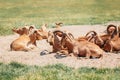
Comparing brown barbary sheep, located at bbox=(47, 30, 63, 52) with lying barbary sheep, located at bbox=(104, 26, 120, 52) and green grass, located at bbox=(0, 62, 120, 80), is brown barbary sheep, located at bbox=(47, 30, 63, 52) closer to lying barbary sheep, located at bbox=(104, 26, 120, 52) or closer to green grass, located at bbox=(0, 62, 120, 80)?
lying barbary sheep, located at bbox=(104, 26, 120, 52)

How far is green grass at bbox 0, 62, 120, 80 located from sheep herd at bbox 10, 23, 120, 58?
216cm

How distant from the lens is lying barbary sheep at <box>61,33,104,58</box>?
50.8 ft

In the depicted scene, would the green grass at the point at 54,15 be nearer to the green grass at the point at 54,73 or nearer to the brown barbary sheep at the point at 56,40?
the brown barbary sheep at the point at 56,40

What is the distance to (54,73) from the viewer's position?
495 inches

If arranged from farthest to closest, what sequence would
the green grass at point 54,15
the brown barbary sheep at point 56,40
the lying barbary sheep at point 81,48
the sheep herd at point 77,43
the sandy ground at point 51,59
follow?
the green grass at point 54,15 → the brown barbary sheep at point 56,40 → the sheep herd at point 77,43 → the lying barbary sheep at point 81,48 → the sandy ground at point 51,59

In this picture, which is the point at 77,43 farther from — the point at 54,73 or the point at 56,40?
the point at 54,73

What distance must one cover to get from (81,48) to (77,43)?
0.39 meters

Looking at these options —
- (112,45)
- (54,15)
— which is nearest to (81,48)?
(112,45)

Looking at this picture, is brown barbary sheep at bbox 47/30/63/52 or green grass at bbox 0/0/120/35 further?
green grass at bbox 0/0/120/35

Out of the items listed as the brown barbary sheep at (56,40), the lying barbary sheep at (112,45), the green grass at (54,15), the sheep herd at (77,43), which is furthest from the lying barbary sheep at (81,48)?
the green grass at (54,15)

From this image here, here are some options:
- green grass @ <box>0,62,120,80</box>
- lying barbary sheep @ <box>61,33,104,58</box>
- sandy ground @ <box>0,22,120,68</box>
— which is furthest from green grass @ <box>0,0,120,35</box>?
green grass @ <box>0,62,120,80</box>

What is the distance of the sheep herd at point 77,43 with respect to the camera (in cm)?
1567

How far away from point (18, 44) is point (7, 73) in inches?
212

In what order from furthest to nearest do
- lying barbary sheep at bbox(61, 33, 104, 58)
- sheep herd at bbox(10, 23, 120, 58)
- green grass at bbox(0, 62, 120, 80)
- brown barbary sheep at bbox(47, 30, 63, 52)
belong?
1. brown barbary sheep at bbox(47, 30, 63, 52)
2. sheep herd at bbox(10, 23, 120, 58)
3. lying barbary sheep at bbox(61, 33, 104, 58)
4. green grass at bbox(0, 62, 120, 80)
